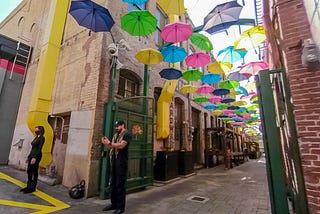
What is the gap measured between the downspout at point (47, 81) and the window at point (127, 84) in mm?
2089

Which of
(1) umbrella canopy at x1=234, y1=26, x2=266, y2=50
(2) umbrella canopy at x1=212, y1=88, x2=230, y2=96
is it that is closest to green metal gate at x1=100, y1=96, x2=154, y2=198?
(1) umbrella canopy at x1=234, y1=26, x2=266, y2=50

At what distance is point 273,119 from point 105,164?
13.0 feet

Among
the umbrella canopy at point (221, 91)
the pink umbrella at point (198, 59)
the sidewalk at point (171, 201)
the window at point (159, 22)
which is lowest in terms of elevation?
the sidewalk at point (171, 201)

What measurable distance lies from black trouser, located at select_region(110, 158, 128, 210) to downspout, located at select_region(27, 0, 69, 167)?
106 inches

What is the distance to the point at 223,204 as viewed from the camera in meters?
4.58

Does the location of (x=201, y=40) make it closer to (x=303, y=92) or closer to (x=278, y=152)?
(x=303, y=92)

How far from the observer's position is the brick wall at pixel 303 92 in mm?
2453

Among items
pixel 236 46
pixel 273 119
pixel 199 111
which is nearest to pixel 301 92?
pixel 273 119

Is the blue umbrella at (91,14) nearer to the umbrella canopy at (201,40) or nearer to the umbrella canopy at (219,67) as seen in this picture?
the umbrella canopy at (201,40)

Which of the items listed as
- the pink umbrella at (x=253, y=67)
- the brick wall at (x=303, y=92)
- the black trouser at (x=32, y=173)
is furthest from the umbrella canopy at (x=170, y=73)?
the black trouser at (x=32, y=173)

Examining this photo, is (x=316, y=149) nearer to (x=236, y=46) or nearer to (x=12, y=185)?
(x=236, y=46)

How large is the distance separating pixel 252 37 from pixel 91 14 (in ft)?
15.1

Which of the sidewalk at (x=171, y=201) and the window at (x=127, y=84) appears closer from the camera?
the sidewalk at (x=171, y=201)

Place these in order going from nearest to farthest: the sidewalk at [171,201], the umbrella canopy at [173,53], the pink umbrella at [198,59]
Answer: the sidewalk at [171,201] < the umbrella canopy at [173,53] < the pink umbrella at [198,59]
